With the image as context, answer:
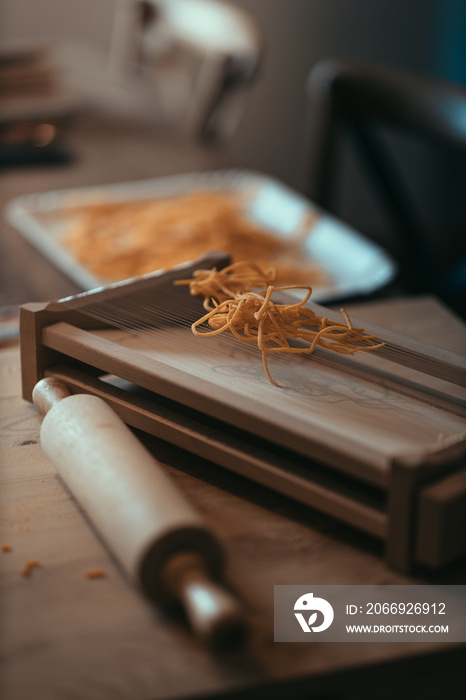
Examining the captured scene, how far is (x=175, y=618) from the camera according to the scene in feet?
2.15

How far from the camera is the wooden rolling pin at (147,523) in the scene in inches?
23.7

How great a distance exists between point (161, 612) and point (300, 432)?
20 centimetres

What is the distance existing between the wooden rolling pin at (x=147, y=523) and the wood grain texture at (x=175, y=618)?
0.03m

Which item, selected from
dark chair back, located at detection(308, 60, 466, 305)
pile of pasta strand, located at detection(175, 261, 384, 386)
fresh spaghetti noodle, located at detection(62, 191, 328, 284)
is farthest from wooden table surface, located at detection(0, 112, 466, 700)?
dark chair back, located at detection(308, 60, 466, 305)

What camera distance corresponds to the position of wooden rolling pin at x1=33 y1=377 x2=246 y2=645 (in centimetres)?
60

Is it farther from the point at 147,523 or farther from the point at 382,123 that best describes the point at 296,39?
the point at 147,523

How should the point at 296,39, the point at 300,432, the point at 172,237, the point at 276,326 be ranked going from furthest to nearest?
the point at 296,39, the point at 172,237, the point at 276,326, the point at 300,432

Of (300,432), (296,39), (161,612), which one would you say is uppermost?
(296,39)

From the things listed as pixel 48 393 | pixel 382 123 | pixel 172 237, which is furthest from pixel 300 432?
pixel 382 123

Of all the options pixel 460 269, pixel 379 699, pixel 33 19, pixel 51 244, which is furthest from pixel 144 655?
pixel 33 19

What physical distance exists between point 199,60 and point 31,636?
3.87m

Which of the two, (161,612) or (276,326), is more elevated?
(276,326)

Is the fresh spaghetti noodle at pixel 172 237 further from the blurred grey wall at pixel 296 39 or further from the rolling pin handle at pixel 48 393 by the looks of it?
the blurred grey wall at pixel 296 39

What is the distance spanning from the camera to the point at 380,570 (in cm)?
72
